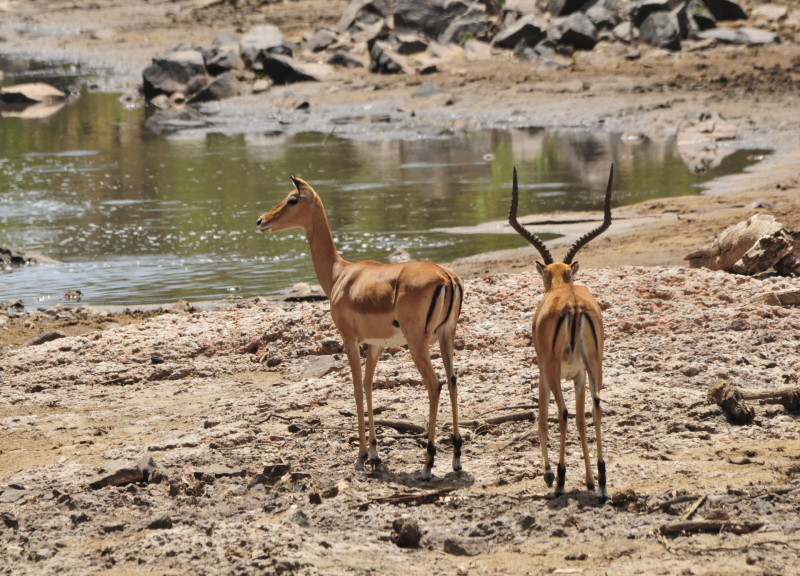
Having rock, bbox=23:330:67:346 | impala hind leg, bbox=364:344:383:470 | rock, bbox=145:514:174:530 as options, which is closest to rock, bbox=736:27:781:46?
rock, bbox=23:330:67:346

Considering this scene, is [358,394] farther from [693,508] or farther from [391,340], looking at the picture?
[693,508]

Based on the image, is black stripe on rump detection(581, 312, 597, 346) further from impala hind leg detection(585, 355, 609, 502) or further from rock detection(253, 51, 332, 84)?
rock detection(253, 51, 332, 84)

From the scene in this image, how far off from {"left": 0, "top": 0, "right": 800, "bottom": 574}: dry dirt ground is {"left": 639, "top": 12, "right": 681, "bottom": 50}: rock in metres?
24.6

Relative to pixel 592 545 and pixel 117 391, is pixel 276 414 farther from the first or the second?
pixel 592 545

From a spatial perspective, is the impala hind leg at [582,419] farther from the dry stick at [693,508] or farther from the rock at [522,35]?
the rock at [522,35]

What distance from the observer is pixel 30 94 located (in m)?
44.0

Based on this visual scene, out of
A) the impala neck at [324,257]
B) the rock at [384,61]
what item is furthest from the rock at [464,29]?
the impala neck at [324,257]

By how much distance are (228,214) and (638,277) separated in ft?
40.2

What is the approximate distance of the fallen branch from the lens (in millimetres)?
6688

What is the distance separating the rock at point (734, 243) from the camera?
13609mm

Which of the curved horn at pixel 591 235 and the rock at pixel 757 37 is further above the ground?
the rock at pixel 757 37

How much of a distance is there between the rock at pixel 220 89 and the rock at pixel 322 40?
5314mm

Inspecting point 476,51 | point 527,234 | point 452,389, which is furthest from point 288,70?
point 452,389

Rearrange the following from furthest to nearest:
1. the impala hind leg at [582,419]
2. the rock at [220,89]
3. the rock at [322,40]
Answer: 1. the rock at [322,40]
2. the rock at [220,89]
3. the impala hind leg at [582,419]
